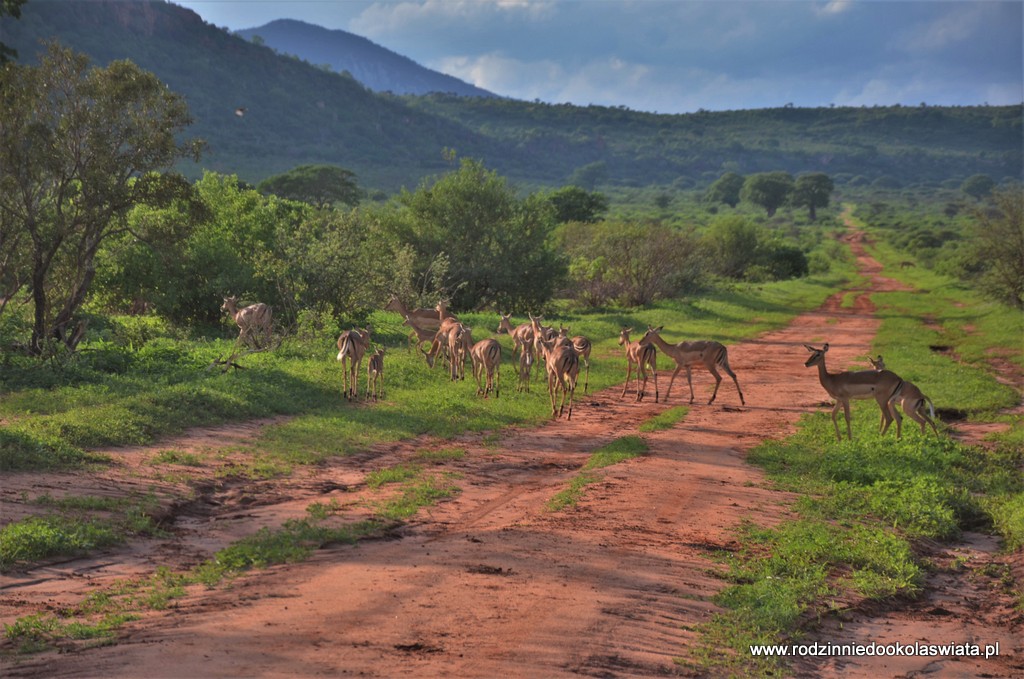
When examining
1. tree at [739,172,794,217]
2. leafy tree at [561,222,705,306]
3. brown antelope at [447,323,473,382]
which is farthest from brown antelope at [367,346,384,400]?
tree at [739,172,794,217]

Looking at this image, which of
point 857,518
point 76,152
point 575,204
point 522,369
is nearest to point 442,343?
point 522,369

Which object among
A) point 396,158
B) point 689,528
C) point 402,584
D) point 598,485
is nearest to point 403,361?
point 598,485

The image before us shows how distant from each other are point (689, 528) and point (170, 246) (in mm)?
13246

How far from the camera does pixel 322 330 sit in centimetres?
2153

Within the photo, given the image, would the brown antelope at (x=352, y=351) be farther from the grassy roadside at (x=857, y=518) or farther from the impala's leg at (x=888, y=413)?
the impala's leg at (x=888, y=413)

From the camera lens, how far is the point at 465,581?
7168 mm

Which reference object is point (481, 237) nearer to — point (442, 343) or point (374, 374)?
point (442, 343)

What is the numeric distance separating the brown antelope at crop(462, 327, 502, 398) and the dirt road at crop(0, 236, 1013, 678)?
3892 millimetres

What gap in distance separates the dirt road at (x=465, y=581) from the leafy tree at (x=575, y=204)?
47.2m

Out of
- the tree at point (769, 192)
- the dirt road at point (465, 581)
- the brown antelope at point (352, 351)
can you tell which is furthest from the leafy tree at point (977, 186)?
the dirt road at point (465, 581)

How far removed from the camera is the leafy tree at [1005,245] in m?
32.6

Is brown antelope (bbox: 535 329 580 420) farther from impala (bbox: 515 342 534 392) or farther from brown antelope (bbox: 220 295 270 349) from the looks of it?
brown antelope (bbox: 220 295 270 349)

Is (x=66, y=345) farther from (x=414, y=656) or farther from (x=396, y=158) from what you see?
(x=396, y=158)

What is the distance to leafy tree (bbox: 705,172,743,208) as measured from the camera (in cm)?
13300
